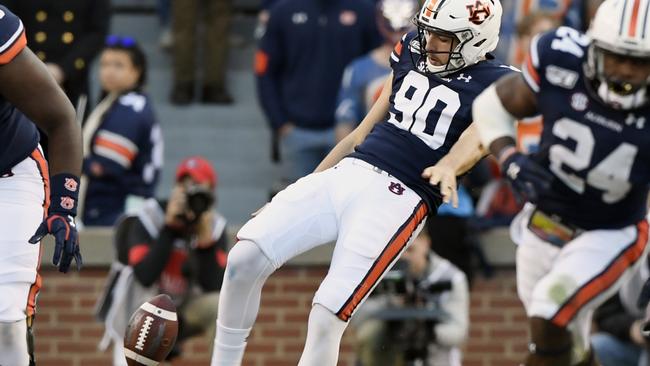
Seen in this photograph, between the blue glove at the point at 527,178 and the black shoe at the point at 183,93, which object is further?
the black shoe at the point at 183,93

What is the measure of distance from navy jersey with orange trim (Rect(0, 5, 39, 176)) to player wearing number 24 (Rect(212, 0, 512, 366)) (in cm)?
94

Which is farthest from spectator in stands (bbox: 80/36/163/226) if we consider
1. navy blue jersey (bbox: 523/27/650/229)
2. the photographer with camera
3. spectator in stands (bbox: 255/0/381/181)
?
navy blue jersey (bbox: 523/27/650/229)

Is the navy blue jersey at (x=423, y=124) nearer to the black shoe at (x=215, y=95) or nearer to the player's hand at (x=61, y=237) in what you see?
the player's hand at (x=61, y=237)

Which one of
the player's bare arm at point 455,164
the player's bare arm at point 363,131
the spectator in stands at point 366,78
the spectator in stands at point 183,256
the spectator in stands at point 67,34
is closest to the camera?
the player's bare arm at point 455,164

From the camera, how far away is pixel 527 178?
22.4ft

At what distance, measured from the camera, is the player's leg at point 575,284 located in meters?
7.47

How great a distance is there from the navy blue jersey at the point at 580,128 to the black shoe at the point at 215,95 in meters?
5.09

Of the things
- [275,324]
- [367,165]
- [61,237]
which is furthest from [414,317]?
[61,237]

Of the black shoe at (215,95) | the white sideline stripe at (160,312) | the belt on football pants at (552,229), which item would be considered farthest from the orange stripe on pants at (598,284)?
the black shoe at (215,95)

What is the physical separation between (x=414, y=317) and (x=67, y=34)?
299 centimetres

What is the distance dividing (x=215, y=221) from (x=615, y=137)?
3384 millimetres

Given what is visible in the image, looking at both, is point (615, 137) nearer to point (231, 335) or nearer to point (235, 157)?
point (231, 335)

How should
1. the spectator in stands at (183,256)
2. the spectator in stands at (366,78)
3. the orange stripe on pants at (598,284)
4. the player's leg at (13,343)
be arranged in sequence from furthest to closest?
1. the spectator in stands at (366,78)
2. the spectator in stands at (183,256)
3. the orange stripe on pants at (598,284)
4. the player's leg at (13,343)

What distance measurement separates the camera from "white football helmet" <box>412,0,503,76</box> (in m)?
7.57
